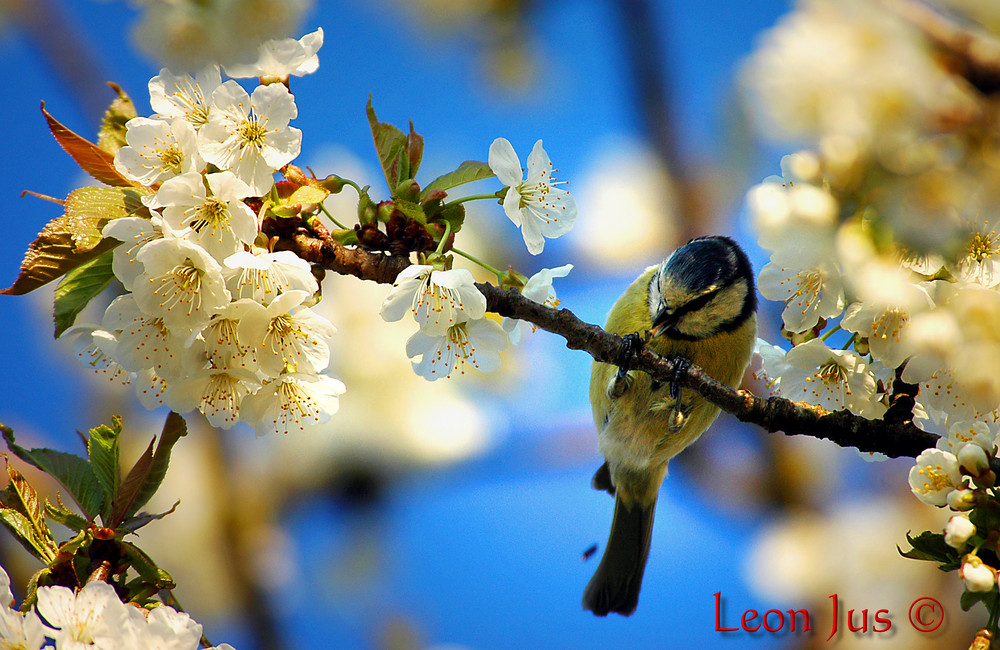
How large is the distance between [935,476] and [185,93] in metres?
1.24

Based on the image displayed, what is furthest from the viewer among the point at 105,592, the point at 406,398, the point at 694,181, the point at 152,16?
the point at 406,398

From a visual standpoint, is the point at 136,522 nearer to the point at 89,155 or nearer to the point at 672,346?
the point at 89,155

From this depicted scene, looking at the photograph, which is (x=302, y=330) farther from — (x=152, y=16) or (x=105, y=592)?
(x=152, y=16)

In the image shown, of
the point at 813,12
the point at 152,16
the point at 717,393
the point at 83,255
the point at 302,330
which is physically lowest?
the point at 717,393

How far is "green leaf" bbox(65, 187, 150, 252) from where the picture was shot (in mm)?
985

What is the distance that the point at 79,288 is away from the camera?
1021 mm

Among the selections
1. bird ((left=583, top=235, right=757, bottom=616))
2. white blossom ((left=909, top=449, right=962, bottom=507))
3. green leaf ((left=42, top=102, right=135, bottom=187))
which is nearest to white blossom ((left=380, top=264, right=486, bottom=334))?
green leaf ((left=42, top=102, right=135, bottom=187))

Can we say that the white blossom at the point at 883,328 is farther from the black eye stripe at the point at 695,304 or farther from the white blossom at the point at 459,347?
the black eye stripe at the point at 695,304

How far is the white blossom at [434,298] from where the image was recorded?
1003 mm

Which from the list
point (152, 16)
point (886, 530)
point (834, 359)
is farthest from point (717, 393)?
point (886, 530)

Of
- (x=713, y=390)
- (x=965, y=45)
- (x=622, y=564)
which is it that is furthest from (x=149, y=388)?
(x=622, y=564)

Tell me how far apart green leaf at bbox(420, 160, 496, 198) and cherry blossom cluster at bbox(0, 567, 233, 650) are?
0.68 m

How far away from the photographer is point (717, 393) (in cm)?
114

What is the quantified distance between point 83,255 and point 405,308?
0.45 meters
